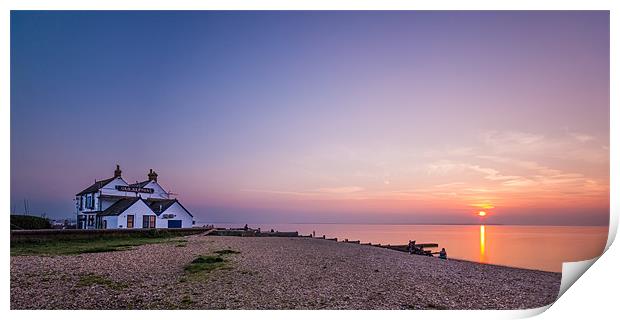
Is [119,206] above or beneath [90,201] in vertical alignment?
beneath

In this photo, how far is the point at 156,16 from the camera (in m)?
13.0

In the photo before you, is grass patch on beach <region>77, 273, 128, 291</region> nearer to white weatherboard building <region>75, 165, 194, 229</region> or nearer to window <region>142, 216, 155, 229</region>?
white weatherboard building <region>75, 165, 194, 229</region>

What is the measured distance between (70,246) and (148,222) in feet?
22.1

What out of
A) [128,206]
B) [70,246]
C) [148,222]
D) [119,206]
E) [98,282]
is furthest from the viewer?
[148,222]

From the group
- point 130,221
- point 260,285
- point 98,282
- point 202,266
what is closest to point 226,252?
point 202,266

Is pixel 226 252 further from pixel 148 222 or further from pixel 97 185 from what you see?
pixel 97 185

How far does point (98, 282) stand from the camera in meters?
8.41

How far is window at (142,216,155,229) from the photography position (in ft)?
64.5

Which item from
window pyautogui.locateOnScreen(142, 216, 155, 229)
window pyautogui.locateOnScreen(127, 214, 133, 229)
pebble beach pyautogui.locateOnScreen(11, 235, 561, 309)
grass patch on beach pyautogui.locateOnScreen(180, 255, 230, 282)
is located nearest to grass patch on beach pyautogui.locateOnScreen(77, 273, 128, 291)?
pebble beach pyautogui.locateOnScreen(11, 235, 561, 309)

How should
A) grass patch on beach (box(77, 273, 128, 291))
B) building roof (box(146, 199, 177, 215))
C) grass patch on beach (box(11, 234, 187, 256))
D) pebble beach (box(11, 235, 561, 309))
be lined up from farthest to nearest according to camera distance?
building roof (box(146, 199, 177, 215))
grass patch on beach (box(11, 234, 187, 256))
grass patch on beach (box(77, 273, 128, 291))
pebble beach (box(11, 235, 561, 309))
